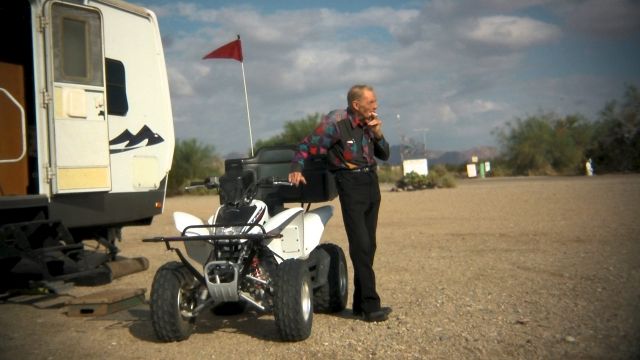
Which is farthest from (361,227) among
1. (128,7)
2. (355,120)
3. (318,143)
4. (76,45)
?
(128,7)

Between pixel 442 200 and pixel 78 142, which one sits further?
pixel 442 200

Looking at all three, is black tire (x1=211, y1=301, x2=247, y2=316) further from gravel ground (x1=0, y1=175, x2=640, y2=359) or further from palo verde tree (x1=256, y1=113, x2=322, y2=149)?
palo verde tree (x1=256, y1=113, x2=322, y2=149)

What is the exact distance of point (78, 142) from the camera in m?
7.38

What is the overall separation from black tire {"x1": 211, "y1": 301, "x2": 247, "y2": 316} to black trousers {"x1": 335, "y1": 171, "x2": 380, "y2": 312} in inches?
49.9

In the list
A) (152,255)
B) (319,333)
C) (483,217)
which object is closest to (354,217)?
(319,333)

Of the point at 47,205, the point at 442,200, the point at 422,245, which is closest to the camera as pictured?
the point at 47,205

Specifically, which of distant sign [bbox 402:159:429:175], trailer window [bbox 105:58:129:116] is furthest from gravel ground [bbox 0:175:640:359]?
distant sign [bbox 402:159:429:175]

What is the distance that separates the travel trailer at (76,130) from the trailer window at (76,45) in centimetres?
1

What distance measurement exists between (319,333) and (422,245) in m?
5.43

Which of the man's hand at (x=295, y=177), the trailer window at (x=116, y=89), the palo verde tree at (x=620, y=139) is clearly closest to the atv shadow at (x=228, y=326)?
the man's hand at (x=295, y=177)

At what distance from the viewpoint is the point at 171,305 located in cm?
Result: 510

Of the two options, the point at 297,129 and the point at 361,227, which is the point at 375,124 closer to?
the point at 361,227

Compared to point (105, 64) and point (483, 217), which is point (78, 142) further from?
point (483, 217)

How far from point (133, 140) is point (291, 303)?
13.9 feet
